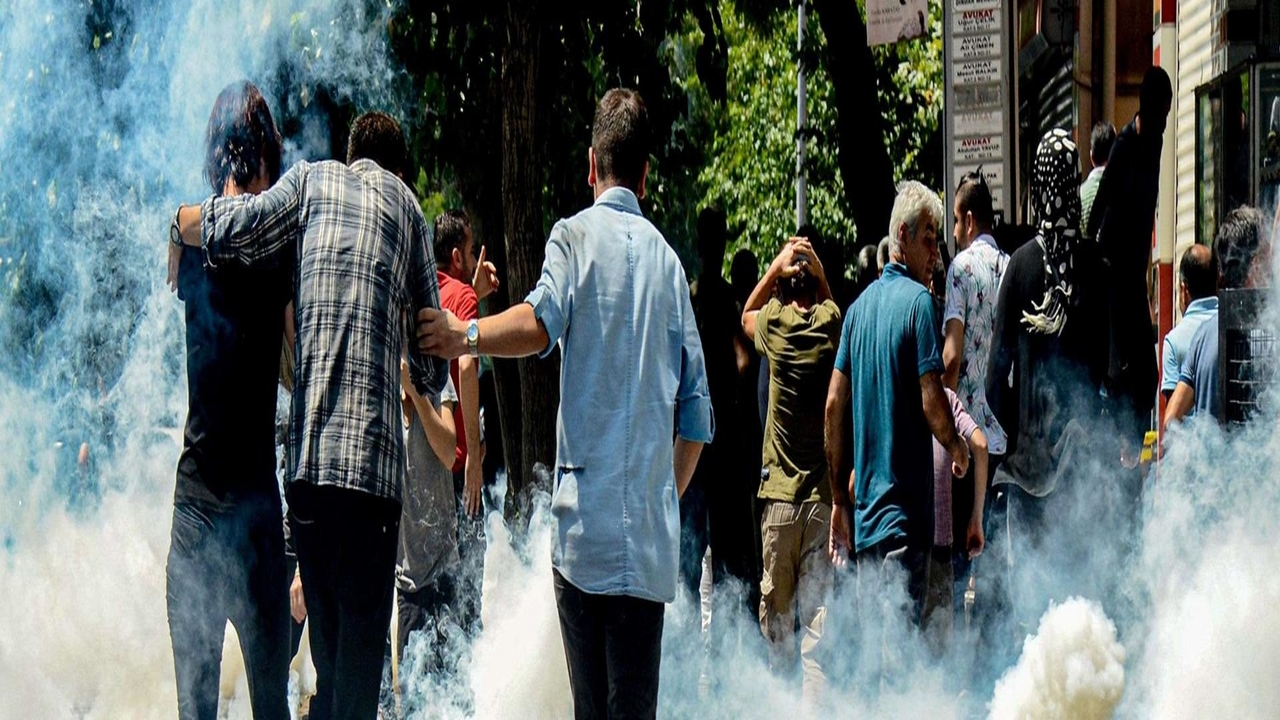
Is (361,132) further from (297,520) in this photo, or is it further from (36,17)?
(36,17)

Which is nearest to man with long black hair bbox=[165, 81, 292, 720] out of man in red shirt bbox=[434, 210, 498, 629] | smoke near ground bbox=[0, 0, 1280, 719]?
smoke near ground bbox=[0, 0, 1280, 719]

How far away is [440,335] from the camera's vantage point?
4.79m

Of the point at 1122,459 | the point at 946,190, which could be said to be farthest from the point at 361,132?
Result: the point at 946,190

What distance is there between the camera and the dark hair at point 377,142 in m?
5.09

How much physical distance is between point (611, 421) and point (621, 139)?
2.39 ft

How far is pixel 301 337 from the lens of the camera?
4.74 m

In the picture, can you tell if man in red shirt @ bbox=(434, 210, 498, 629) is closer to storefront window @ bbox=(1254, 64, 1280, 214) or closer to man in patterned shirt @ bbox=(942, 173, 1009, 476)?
man in patterned shirt @ bbox=(942, 173, 1009, 476)

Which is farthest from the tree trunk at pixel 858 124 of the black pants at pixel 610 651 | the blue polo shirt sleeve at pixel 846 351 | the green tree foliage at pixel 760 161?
the green tree foliage at pixel 760 161

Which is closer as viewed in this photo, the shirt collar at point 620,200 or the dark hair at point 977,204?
the shirt collar at point 620,200

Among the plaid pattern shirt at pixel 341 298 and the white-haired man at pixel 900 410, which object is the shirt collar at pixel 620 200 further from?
the white-haired man at pixel 900 410

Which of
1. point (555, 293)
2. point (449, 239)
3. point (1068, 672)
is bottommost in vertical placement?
point (1068, 672)

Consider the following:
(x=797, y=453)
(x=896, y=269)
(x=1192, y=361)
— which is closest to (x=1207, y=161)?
(x=1192, y=361)

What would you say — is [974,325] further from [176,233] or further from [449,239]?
[176,233]

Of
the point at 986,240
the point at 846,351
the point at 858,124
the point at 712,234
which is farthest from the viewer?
the point at 858,124
